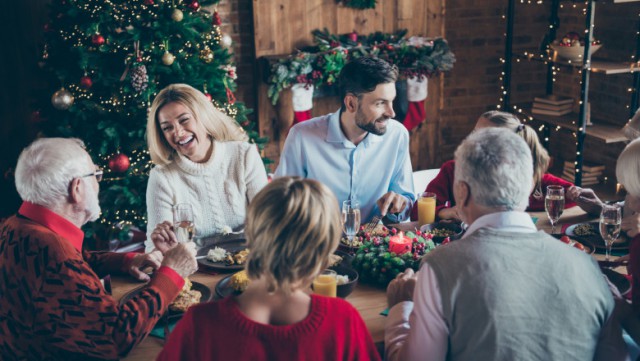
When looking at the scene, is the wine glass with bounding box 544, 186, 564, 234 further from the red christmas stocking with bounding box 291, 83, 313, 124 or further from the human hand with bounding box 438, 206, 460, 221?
the red christmas stocking with bounding box 291, 83, 313, 124

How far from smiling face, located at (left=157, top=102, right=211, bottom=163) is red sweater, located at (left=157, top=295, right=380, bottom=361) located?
1.47 metres

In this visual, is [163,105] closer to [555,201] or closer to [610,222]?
[555,201]

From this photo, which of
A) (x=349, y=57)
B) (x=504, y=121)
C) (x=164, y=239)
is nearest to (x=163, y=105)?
(x=164, y=239)

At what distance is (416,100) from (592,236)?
293 cm

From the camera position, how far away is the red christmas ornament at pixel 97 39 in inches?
146

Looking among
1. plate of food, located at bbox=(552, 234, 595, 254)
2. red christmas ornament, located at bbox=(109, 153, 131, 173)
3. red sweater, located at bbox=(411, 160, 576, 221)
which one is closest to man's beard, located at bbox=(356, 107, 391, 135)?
red sweater, located at bbox=(411, 160, 576, 221)

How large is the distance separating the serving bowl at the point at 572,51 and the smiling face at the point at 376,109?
6.71ft

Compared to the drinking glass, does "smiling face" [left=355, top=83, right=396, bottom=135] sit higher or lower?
higher

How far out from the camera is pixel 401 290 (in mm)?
1896

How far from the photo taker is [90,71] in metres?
3.84

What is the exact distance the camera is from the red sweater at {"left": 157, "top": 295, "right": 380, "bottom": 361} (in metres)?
1.40

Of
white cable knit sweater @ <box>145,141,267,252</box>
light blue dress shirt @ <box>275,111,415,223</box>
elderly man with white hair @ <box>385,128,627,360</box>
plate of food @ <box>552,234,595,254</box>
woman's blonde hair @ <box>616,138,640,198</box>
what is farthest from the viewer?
light blue dress shirt @ <box>275,111,415,223</box>

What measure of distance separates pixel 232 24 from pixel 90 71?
1516 mm

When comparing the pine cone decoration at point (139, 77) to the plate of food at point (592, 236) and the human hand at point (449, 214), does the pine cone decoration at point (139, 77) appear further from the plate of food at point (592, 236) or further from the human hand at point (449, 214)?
the plate of food at point (592, 236)
